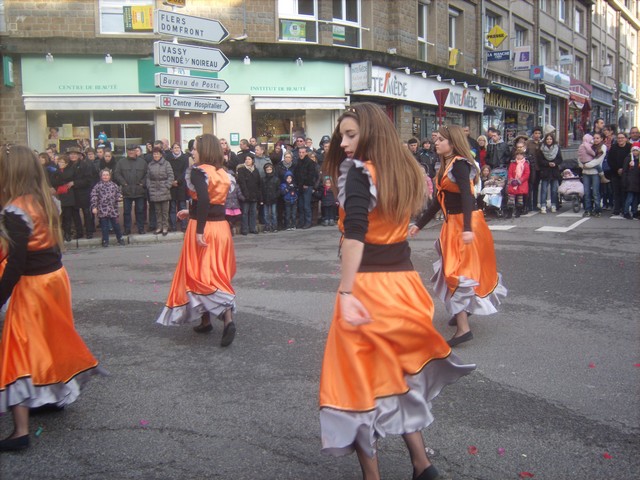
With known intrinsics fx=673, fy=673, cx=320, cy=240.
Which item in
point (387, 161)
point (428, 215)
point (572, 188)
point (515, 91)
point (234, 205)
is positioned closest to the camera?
point (387, 161)

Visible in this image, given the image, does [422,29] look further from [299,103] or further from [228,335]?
[228,335]

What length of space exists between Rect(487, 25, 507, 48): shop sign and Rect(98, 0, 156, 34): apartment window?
1543 centimetres

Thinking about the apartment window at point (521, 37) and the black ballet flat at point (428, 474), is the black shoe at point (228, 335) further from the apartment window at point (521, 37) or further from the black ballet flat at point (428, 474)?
the apartment window at point (521, 37)

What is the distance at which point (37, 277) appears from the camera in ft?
13.3

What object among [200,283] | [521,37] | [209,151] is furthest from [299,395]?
[521,37]

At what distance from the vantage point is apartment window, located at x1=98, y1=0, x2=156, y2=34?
17953 mm

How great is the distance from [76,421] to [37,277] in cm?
97

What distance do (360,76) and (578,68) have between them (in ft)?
93.4

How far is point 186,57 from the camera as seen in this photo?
11750 millimetres

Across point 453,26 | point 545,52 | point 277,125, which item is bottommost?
point 277,125

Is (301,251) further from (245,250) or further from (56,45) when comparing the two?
(56,45)

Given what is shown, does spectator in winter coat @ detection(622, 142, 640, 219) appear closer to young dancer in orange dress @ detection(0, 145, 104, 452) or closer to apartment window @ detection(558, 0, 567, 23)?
young dancer in orange dress @ detection(0, 145, 104, 452)

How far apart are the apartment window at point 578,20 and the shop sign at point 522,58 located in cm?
1323

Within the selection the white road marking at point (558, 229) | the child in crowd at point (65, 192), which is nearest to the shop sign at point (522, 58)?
the white road marking at point (558, 229)
